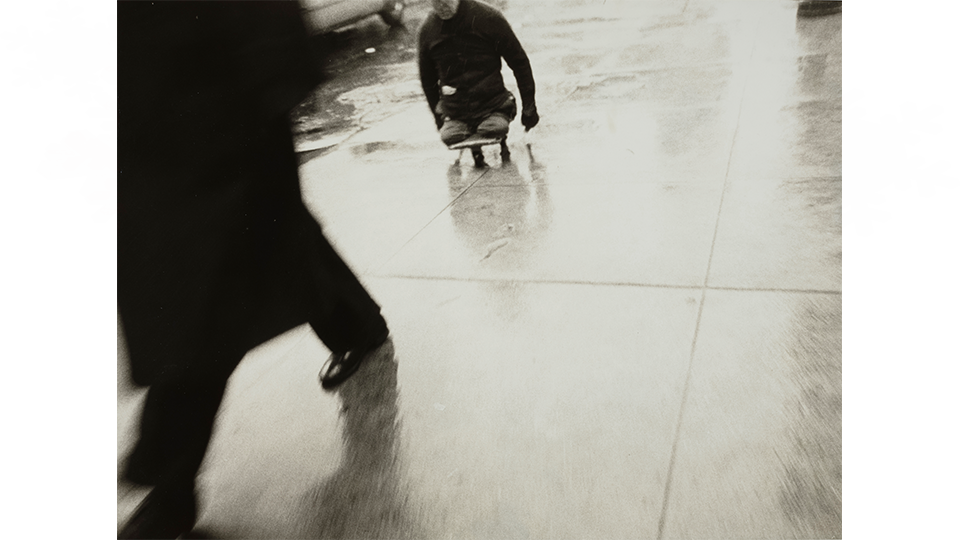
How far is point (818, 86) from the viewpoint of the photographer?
933 mm

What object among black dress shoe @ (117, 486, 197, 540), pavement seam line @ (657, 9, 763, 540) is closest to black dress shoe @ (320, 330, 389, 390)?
black dress shoe @ (117, 486, 197, 540)

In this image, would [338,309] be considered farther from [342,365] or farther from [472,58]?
[472,58]

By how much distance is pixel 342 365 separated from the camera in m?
1.15

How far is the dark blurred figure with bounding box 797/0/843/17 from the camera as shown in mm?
904

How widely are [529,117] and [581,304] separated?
0.40 m

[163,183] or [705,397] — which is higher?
[163,183]

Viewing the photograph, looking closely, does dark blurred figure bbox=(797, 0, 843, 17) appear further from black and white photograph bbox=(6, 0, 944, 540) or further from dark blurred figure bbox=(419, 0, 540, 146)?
dark blurred figure bbox=(419, 0, 540, 146)

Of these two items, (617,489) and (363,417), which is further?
(363,417)

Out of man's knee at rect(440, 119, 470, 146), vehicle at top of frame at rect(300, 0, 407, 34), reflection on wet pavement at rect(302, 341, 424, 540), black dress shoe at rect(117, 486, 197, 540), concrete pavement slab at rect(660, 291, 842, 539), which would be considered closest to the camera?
concrete pavement slab at rect(660, 291, 842, 539)

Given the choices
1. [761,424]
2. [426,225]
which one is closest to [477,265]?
[426,225]

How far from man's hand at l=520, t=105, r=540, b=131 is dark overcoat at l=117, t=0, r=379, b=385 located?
427 millimetres

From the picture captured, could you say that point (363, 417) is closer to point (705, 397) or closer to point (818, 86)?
point (705, 397)
